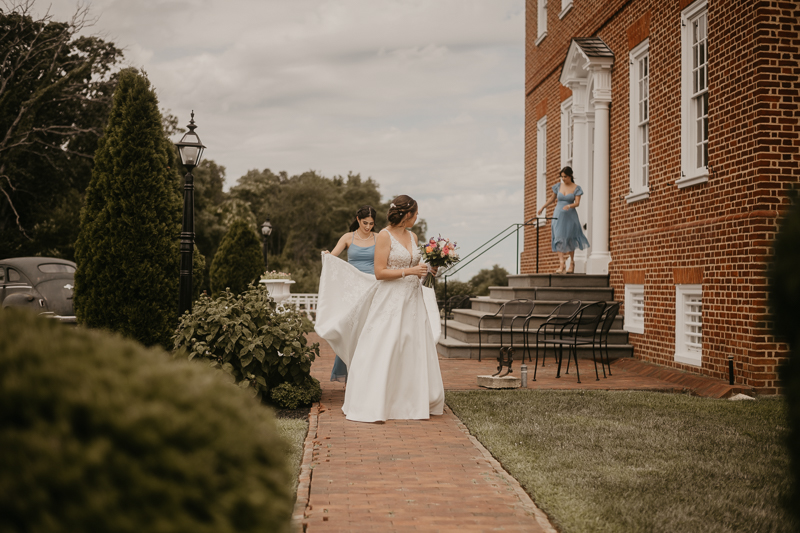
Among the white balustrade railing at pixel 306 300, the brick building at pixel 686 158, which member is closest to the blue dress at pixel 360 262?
the brick building at pixel 686 158

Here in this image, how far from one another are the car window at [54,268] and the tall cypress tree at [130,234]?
884 cm

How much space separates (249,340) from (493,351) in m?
6.30

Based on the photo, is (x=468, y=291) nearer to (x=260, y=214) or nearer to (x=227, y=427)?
(x=227, y=427)

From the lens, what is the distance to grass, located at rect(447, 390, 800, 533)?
4188 millimetres

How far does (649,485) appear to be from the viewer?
475 cm

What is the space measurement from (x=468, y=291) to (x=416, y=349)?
17244 millimetres

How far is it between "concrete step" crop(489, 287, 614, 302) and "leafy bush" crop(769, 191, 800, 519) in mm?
11103

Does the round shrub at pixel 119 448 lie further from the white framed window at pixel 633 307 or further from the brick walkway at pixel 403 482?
the white framed window at pixel 633 307

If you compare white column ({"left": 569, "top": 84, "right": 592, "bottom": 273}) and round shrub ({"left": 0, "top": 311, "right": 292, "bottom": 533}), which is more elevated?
white column ({"left": 569, "top": 84, "right": 592, "bottom": 273})

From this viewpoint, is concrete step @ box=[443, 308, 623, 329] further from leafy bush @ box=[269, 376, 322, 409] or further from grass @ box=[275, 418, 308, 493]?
grass @ box=[275, 418, 308, 493]

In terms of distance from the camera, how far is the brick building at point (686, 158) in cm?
869

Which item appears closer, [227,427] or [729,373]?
[227,427]

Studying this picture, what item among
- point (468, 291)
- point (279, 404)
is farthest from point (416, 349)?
point (468, 291)

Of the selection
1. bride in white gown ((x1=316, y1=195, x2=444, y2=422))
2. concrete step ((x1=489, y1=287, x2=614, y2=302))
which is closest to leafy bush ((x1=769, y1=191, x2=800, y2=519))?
bride in white gown ((x1=316, y1=195, x2=444, y2=422))
